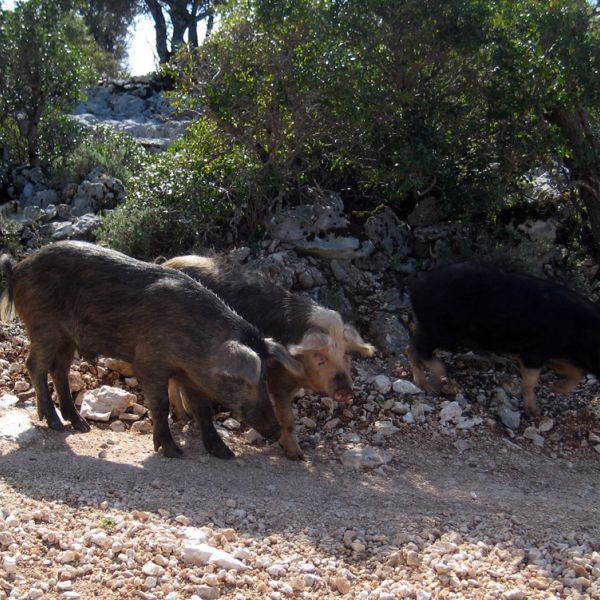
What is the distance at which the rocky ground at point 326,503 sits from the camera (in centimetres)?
437

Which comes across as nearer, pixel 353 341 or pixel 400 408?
pixel 353 341

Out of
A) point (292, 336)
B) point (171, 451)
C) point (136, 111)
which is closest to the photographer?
point (171, 451)

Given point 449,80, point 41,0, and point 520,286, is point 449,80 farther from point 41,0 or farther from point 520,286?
point 41,0

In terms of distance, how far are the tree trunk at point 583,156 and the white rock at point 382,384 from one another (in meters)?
3.49

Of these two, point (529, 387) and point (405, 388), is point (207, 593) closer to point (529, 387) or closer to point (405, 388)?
point (405, 388)

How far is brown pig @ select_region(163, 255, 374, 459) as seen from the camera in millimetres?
6664

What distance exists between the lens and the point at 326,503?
5684mm

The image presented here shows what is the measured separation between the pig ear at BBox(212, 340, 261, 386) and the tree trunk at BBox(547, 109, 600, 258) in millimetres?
5012

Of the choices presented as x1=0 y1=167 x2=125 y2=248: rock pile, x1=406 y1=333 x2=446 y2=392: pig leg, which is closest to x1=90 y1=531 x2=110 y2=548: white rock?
x1=406 y1=333 x2=446 y2=392: pig leg

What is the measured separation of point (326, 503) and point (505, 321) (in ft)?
10.1

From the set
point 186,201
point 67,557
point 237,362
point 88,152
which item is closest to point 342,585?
point 67,557

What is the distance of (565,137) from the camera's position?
952cm

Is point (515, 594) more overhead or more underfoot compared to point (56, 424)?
more underfoot

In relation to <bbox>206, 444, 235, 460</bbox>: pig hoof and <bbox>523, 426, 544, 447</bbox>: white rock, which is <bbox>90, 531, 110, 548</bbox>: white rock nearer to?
<bbox>206, 444, 235, 460</bbox>: pig hoof
